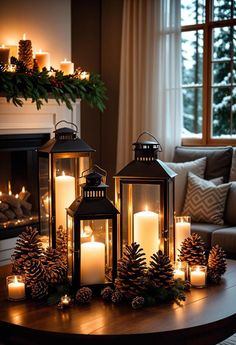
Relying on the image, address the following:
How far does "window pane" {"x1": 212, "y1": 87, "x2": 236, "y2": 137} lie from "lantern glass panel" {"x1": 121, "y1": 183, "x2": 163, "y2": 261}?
10.5 feet

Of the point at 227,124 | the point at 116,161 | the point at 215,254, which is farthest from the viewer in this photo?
the point at 116,161

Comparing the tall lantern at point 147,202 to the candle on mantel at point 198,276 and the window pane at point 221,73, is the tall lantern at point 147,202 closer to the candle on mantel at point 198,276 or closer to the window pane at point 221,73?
the candle on mantel at point 198,276

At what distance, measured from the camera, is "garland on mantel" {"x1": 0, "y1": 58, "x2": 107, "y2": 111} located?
431cm

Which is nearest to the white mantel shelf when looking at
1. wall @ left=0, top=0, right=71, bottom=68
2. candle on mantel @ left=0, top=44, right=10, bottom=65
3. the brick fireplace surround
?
the brick fireplace surround

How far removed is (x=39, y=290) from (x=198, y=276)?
63 cm

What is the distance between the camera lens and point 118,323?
1.88m

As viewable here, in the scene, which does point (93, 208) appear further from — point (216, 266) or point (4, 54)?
point (4, 54)

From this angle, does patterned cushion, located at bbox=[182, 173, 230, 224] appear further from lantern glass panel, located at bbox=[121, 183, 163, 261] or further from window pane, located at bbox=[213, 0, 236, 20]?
lantern glass panel, located at bbox=[121, 183, 163, 261]

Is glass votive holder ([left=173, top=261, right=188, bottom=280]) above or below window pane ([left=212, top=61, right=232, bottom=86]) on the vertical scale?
below

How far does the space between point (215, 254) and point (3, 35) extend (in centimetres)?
307

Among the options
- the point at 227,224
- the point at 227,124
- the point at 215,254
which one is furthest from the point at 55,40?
the point at 215,254

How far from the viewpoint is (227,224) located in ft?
14.7

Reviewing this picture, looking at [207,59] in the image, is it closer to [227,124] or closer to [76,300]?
[227,124]

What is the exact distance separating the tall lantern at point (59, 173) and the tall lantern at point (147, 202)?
260 millimetres
